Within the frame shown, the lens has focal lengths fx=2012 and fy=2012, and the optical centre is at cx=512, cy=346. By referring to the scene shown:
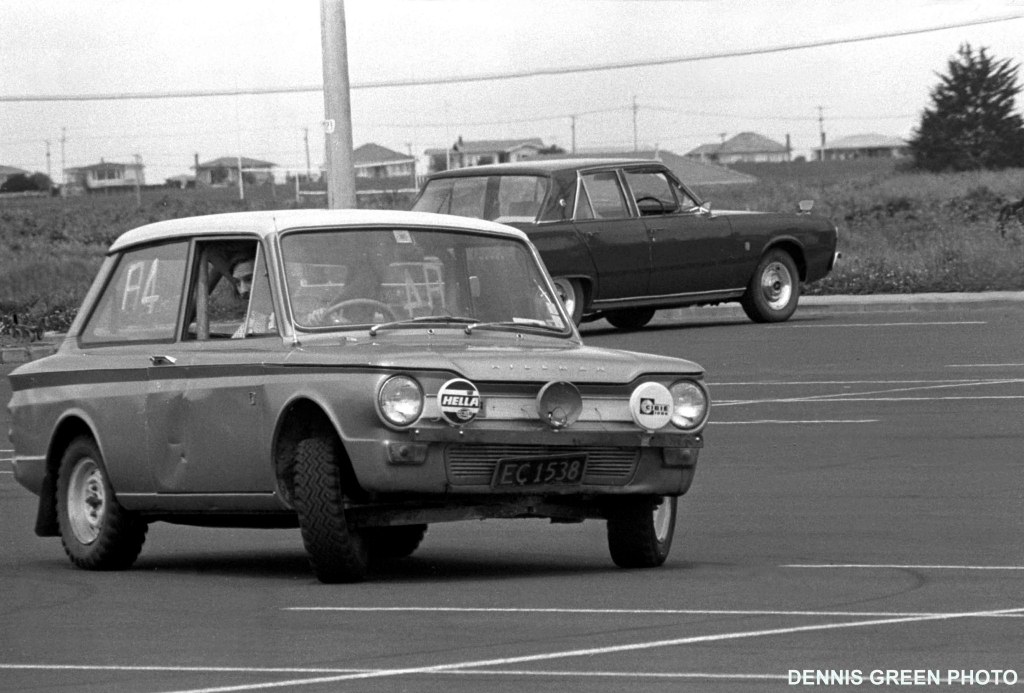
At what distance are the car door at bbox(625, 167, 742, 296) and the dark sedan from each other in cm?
1

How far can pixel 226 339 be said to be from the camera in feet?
30.7

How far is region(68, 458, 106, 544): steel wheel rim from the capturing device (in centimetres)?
987

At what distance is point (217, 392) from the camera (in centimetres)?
903

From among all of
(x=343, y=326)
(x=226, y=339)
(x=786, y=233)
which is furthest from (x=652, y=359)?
(x=786, y=233)

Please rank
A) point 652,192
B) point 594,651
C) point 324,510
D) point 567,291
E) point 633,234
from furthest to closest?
point 652,192 < point 633,234 < point 567,291 < point 324,510 < point 594,651

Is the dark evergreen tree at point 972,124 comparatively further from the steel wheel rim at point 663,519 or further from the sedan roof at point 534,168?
the steel wheel rim at point 663,519

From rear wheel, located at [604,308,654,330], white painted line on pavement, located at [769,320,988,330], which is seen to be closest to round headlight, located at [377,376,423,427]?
white painted line on pavement, located at [769,320,988,330]

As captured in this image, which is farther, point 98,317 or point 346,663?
point 98,317

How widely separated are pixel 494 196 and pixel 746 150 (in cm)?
16155

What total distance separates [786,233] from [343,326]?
14914 mm

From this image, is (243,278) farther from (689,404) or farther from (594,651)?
(594,651)

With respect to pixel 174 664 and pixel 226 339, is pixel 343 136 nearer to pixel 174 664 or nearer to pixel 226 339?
pixel 226 339

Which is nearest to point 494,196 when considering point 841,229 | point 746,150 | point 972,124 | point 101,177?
point 841,229

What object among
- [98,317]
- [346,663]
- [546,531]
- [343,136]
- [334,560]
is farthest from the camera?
[343,136]
